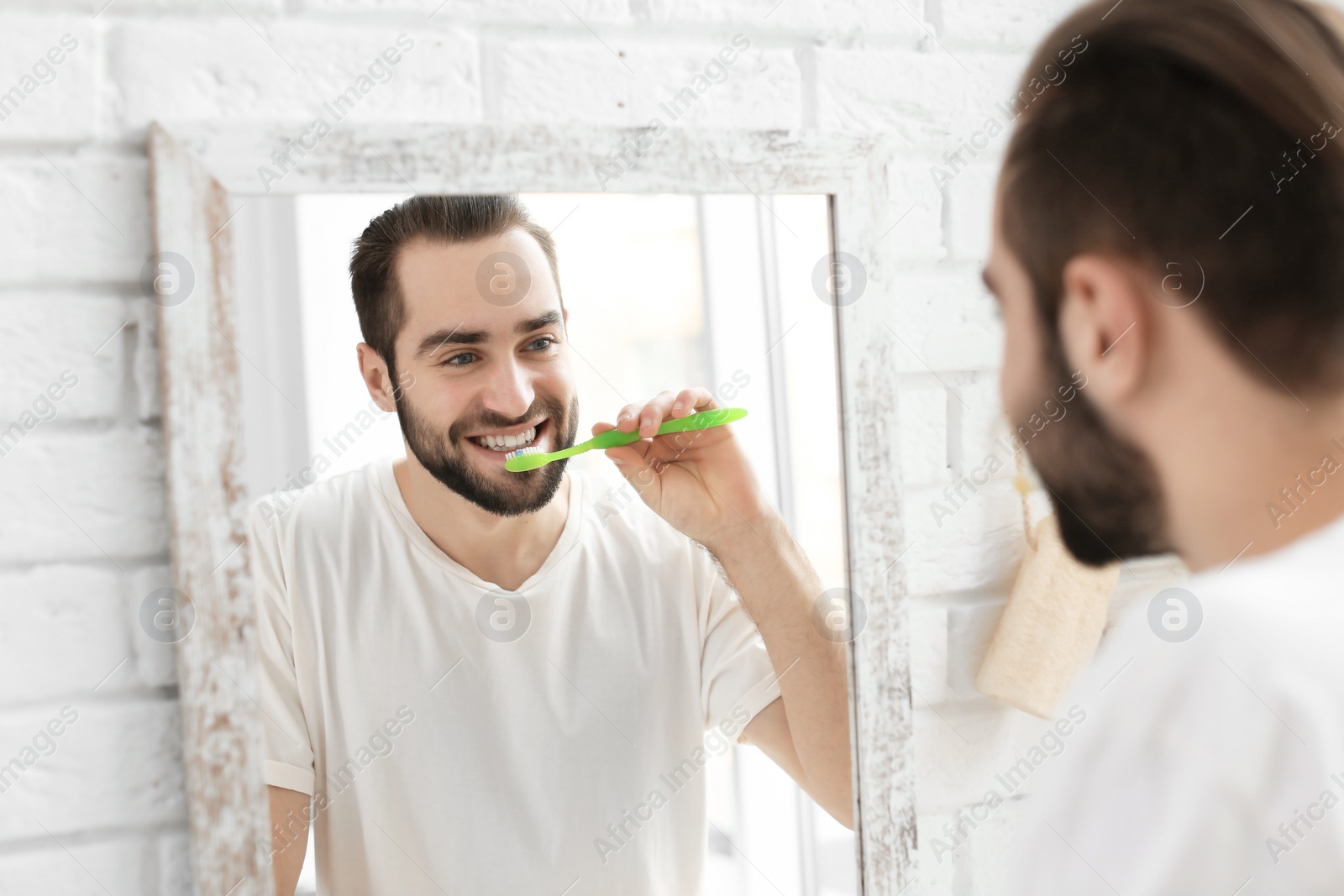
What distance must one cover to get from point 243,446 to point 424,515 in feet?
0.37

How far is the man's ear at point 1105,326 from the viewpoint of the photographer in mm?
557

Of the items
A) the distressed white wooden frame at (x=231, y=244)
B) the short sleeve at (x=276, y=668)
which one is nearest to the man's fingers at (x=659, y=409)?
the distressed white wooden frame at (x=231, y=244)

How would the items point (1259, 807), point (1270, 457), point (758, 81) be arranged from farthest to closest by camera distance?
point (758, 81) → point (1270, 457) → point (1259, 807)

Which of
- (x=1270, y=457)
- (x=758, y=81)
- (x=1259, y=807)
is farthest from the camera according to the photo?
(x=758, y=81)

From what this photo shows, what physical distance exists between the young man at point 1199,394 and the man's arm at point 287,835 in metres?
0.42

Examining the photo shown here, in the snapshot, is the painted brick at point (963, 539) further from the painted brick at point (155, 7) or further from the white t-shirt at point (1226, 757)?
the painted brick at point (155, 7)

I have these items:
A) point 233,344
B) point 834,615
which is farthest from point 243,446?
point 834,615

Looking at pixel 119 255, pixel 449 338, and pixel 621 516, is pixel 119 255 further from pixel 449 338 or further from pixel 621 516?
pixel 621 516

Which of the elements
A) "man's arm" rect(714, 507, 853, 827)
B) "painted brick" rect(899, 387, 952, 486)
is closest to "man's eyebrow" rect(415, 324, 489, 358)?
"man's arm" rect(714, 507, 853, 827)

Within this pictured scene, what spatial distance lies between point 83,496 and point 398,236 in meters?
0.24

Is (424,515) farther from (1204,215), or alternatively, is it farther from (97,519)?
(1204,215)

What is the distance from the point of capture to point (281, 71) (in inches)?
23.5

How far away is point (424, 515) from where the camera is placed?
2.02 ft

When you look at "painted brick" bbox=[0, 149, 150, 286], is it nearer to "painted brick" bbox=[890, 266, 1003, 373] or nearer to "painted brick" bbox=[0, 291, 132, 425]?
"painted brick" bbox=[0, 291, 132, 425]
